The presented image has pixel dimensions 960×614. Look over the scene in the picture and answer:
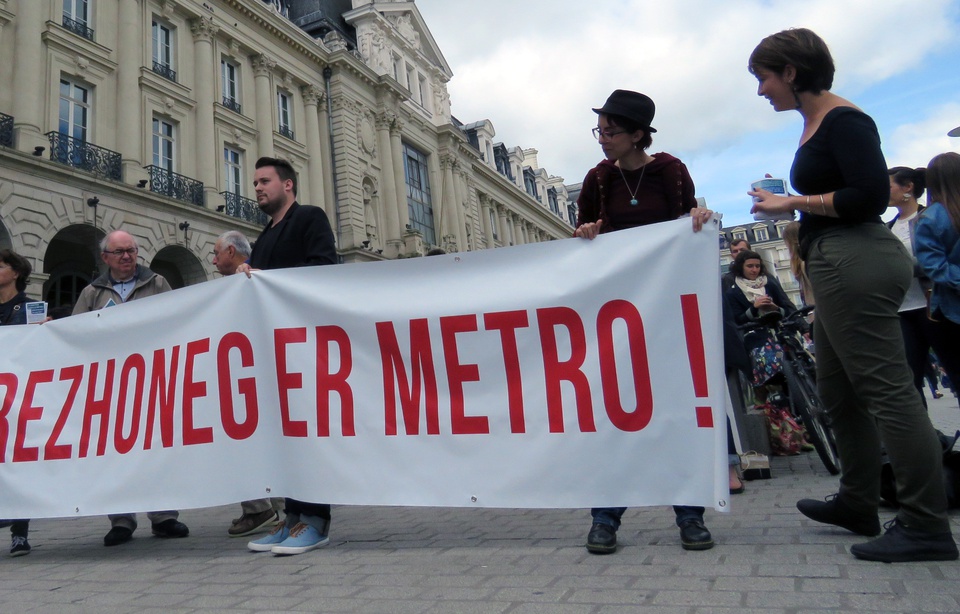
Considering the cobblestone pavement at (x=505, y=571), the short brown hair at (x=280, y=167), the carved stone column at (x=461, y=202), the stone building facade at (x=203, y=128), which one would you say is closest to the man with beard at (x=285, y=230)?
the short brown hair at (x=280, y=167)

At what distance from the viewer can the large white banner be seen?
300 cm

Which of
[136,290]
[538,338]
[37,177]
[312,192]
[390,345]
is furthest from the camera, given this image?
[312,192]

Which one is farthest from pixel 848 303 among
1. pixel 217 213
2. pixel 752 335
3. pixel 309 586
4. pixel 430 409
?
pixel 217 213

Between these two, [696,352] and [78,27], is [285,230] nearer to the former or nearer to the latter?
[696,352]

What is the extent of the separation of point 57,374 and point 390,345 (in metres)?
2.32

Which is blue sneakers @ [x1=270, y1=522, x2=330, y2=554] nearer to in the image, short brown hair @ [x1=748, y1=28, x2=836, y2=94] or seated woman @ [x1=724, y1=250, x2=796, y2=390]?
short brown hair @ [x1=748, y1=28, x2=836, y2=94]

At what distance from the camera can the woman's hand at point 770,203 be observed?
265 centimetres

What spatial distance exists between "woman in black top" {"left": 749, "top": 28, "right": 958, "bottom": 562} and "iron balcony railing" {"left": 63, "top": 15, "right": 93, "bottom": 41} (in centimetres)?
1872

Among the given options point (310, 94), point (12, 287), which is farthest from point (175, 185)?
point (12, 287)

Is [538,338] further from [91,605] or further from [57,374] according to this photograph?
[57,374]

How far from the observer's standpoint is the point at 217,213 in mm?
19734

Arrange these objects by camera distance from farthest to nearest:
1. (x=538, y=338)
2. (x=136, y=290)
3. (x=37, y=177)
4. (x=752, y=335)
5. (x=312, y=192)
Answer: (x=312, y=192)
(x=37, y=177)
(x=752, y=335)
(x=136, y=290)
(x=538, y=338)

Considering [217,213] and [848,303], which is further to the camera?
[217,213]

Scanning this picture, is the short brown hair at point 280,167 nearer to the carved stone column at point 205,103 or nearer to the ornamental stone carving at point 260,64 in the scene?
the carved stone column at point 205,103
